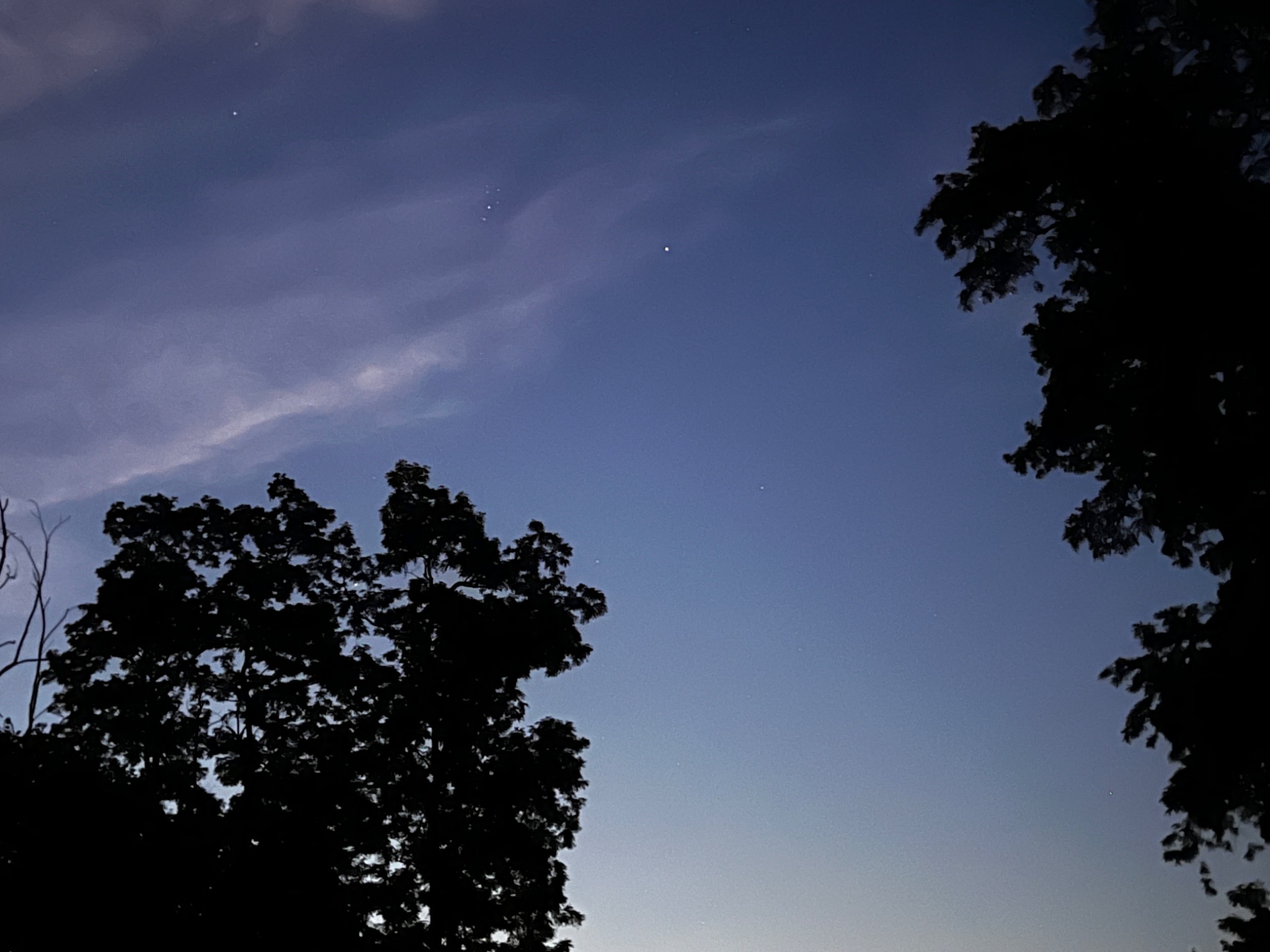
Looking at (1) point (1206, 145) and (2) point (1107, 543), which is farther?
(2) point (1107, 543)

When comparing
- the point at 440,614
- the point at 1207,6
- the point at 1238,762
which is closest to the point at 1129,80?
the point at 1207,6

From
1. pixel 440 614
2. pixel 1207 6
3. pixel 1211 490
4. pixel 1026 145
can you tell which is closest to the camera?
pixel 1211 490

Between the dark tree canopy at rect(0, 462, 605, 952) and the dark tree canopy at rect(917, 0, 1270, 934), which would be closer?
the dark tree canopy at rect(917, 0, 1270, 934)

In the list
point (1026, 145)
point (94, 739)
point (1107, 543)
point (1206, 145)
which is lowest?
point (94, 739)

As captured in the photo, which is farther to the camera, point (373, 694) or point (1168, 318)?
point (373, 694)

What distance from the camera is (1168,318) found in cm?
1492

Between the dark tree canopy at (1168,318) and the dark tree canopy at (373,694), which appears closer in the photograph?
the dark tree canopy at (1168,318)

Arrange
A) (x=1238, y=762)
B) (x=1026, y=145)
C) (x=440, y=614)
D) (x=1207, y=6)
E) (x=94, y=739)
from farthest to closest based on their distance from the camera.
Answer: (x=440, y=614) → (x=94, y=739) → (x=1026, y=145) → (x=1207, y=6) → (x=1238, y=762)

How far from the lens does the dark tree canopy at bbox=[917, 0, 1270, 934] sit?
1365 cm

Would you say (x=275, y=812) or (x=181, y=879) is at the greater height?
(x=275, y=812)

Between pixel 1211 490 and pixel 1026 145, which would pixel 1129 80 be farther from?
pixel 1211 490

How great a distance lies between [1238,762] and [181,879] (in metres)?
16.1

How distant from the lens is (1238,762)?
43.3 ft

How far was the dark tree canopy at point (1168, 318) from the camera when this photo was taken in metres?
13.6
